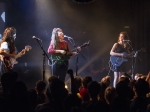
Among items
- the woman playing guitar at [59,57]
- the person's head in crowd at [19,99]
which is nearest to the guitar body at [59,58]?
the woman playing guitar at [59,57]

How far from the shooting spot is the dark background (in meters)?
10.3

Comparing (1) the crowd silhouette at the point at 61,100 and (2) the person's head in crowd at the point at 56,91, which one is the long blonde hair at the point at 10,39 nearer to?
(1) the crowd silhouette at the point at 61,100

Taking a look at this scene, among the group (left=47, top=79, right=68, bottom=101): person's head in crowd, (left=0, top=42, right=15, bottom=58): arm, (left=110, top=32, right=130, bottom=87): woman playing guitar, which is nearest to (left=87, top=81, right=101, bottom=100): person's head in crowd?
(left=47, top=79, right=68, bottom=101): person's head in crowd

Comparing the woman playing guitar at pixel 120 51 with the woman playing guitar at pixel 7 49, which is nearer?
the woman playing guitar at pixel 7 49

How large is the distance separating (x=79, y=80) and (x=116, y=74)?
9.94 ft

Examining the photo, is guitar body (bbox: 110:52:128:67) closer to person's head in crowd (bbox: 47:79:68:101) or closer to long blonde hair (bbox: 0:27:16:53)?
long blonde hair (bbox: 0:27:16:53)

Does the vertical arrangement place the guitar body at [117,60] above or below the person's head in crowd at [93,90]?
above

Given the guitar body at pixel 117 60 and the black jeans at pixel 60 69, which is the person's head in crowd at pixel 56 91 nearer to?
the black jeans at pixel 60 69

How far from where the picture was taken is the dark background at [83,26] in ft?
33.7

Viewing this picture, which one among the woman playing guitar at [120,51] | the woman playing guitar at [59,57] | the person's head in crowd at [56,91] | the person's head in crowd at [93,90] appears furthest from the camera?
the woman playing guitar at [120,51]

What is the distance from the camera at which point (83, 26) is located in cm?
1118

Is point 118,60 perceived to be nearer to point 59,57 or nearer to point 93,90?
point 59,57

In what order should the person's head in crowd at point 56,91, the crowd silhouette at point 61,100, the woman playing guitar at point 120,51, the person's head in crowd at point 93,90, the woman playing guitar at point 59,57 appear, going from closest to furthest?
1. the crowd silhouette at point 61,100
2. the person's head in crowd at point 56,91
3. the person's head in crowd at point 93,90
4. the woman playing guitar at point 59,57
5. the woman playing guitar at point 120,51

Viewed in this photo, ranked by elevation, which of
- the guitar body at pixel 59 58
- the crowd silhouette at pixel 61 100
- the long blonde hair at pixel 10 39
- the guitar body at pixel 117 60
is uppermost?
the long blonde hair at pixel 10 39
